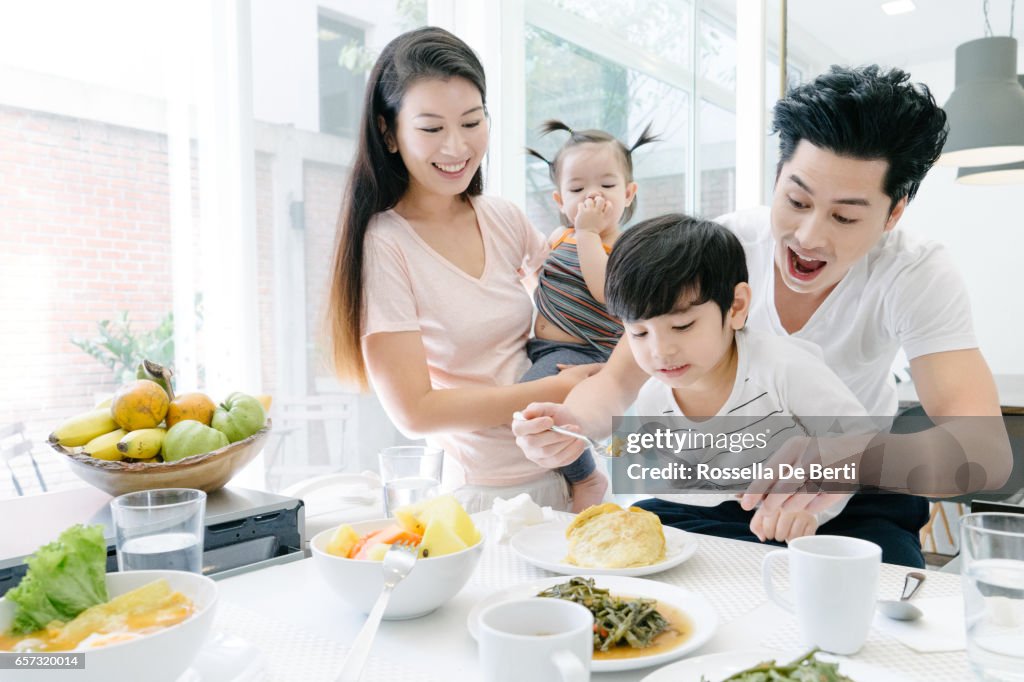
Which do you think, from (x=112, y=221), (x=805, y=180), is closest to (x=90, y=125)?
(x=112, y=221)

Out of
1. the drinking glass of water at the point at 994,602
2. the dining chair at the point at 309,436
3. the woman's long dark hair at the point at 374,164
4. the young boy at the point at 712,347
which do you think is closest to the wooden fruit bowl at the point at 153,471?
the woman's long dark hair at the point at 374,164

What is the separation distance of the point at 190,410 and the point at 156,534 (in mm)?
439

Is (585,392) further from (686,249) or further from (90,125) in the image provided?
(90,125)

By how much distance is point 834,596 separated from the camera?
31.9 inches

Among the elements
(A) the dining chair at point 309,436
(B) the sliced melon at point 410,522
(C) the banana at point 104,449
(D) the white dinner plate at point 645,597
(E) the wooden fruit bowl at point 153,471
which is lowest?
(A) the dining chair at point 309,436

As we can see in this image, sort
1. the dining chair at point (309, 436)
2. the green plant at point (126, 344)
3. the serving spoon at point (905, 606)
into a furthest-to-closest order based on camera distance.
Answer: the dining chair at point (309, 436), the green plant at point (126, 344), the serving spoon at point (905, 606)

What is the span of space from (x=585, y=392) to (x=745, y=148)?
231 cm

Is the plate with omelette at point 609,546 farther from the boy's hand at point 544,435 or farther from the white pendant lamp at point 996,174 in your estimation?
the white pendant lamp at point 996,174

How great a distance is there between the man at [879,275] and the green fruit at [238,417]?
0.48 meters

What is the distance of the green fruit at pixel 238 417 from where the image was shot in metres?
1.32

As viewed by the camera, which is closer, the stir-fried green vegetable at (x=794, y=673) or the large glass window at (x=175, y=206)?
the stir-fried green vegetable at (x=794, y=673)

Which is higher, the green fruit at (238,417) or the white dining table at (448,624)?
the green fruit at (238,417)

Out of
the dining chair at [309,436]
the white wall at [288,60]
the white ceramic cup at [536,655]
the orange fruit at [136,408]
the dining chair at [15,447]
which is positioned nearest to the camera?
the white ceramic cup at [536,655]

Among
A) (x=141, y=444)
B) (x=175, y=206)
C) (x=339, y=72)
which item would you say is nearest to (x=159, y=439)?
(x=141, y=444)
